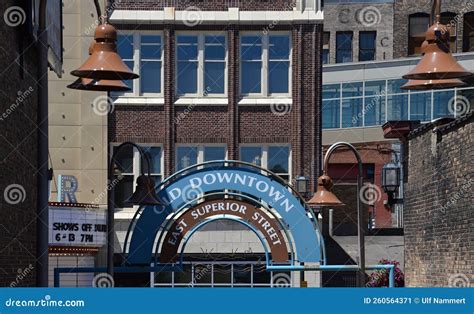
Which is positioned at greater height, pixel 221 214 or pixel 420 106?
pixel 420 106

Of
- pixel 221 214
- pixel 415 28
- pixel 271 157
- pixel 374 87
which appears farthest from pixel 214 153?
pixel 415 28

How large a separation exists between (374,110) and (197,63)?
21986mm

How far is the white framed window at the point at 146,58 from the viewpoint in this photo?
3481 centimetres

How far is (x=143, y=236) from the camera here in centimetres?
2453

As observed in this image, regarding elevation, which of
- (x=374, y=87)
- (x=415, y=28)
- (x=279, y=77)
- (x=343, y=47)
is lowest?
(x=279, y=77)

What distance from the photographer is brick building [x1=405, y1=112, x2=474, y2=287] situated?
764 inches

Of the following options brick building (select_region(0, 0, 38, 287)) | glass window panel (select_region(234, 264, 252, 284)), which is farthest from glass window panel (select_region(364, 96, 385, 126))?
brick building (select_region(0, 0, 38, 287))

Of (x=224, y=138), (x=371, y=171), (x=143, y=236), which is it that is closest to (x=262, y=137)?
(x=224, y=138)

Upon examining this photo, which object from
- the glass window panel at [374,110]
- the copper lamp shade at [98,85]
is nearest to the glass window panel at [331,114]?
the glass window panel at [374,110]

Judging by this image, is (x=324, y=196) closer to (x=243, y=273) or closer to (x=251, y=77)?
(x=243, y=273)

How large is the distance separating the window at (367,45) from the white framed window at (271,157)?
29.2 m

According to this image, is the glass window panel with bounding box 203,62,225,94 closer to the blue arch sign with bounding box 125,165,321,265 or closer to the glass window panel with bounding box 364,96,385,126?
the blue arch sign with bounding box 125,165,321,265

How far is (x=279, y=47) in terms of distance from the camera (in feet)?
116
